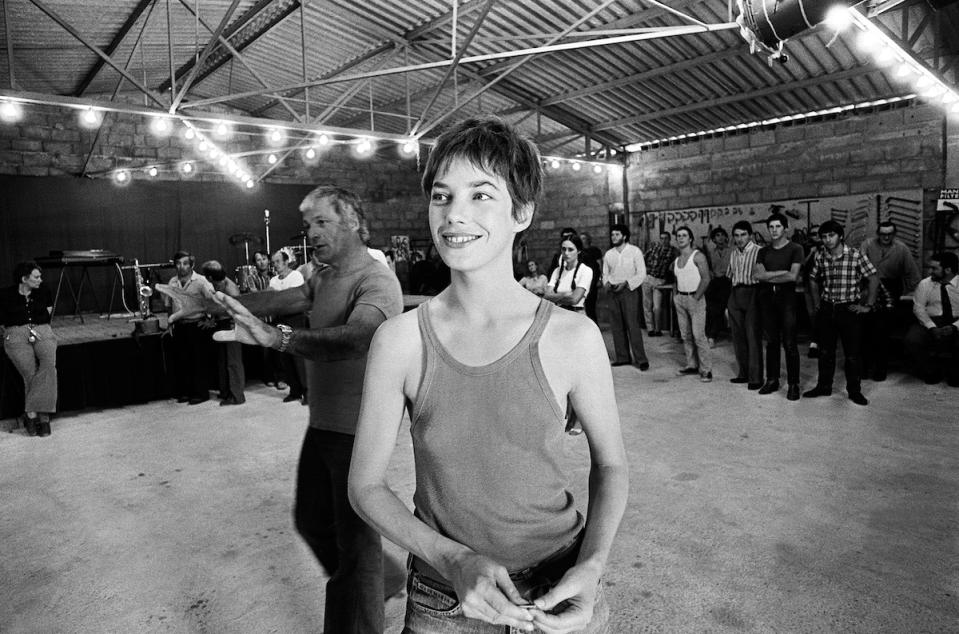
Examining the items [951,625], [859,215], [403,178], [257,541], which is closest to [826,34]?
[859,215]

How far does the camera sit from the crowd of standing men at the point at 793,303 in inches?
213

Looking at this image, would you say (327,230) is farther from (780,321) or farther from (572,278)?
(780,321)

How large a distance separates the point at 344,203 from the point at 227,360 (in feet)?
14.6

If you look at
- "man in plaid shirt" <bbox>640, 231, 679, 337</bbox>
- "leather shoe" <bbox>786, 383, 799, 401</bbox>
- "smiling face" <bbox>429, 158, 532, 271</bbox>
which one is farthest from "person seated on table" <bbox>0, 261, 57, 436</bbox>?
"man in plaid shirt" <bbox>640, 231, 679, 337</bbox>

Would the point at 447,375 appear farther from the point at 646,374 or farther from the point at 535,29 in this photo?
the point at 535,29

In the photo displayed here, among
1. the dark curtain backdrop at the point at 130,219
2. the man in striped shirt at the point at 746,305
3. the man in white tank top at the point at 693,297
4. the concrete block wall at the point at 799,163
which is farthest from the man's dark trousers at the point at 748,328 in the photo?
the dark curtain backdrop at the point at 130,219

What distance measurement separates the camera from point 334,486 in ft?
6.03

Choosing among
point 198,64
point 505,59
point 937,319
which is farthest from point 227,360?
point 937,319

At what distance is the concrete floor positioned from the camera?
244 cm

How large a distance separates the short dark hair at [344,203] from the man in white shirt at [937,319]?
→ 596 cm

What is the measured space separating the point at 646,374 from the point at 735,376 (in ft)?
2.89

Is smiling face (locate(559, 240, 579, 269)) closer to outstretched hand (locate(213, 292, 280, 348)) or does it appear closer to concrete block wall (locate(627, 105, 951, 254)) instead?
outstretched hand (locate(213, 292, 280, 348))

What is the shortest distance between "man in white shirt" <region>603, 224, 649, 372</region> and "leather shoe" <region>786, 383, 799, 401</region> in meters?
1.68

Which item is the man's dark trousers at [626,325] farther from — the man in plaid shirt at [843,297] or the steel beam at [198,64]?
the steel beam at [198,64]
